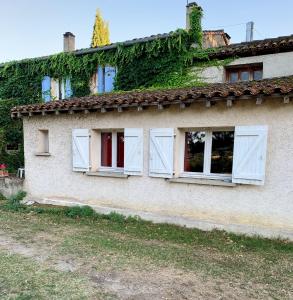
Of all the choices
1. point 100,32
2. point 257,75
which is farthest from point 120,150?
point 100,32

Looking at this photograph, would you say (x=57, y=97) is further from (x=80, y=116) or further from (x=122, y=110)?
(x=122, y=110)

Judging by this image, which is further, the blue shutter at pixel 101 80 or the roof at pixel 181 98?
the blue shutter at pixel 101 80

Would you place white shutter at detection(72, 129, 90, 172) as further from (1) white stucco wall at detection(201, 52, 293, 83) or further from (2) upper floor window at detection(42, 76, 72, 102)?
(1) white stucco wall at detection(201, 52, 293, 83)

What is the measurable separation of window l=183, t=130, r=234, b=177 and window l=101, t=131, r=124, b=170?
7.03 ft

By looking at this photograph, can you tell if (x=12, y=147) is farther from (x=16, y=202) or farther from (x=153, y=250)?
(x=153, y=250)

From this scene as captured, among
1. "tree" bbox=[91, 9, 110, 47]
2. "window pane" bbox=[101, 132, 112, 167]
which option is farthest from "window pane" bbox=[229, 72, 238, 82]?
"tree" bbox=[91, 9, 110, 47]

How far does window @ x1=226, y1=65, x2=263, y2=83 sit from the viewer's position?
32.4ft

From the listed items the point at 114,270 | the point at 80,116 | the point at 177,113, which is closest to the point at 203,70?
the point at 177,113

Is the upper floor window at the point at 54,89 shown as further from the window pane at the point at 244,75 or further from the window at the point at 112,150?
the window pane at the point at 244,75

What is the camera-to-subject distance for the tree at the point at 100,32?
2713 centimetres

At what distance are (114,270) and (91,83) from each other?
939 centimetres

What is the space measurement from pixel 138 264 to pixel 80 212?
3819mm

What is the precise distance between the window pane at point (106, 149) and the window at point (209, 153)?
2.56 meters

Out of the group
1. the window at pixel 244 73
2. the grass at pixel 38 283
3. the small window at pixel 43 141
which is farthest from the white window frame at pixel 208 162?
the small window at pixel 43 141
